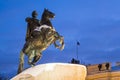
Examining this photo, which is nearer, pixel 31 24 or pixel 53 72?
pixel 53 72

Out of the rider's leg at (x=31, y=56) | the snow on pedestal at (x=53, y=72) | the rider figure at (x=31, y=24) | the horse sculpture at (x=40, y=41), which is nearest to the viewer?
the snow on pedestal at (x=53, y=72)

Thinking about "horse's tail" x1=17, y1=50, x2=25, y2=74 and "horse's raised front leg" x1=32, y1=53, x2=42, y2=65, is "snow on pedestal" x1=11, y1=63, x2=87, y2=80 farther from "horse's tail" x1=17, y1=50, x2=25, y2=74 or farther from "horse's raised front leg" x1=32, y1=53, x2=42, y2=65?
"horse's tail" x1=17, y1=50, x2=25, y2=74

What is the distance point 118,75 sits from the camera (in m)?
16.0

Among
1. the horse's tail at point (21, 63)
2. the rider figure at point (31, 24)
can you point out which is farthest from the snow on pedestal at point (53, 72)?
the rider figure at point (31, 24)

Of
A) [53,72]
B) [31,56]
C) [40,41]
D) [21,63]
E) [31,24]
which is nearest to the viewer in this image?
A: [53,72]

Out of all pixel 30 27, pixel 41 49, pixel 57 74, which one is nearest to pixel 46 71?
pixel 57 74

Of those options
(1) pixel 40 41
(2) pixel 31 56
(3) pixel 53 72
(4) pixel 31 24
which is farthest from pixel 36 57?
(3) pixel 53 72

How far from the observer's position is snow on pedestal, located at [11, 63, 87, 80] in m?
14.1

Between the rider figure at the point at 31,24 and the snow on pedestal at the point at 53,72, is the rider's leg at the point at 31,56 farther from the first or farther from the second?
the snow on pedestal at the point at 53,72

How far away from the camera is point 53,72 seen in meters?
14.2

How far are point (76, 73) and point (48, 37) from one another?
6.58ft

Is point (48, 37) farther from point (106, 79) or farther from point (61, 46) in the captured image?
point (106, 79)

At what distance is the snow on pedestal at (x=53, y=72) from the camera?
46.4 ft

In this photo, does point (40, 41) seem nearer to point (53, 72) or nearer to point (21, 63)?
point (21, 63)
